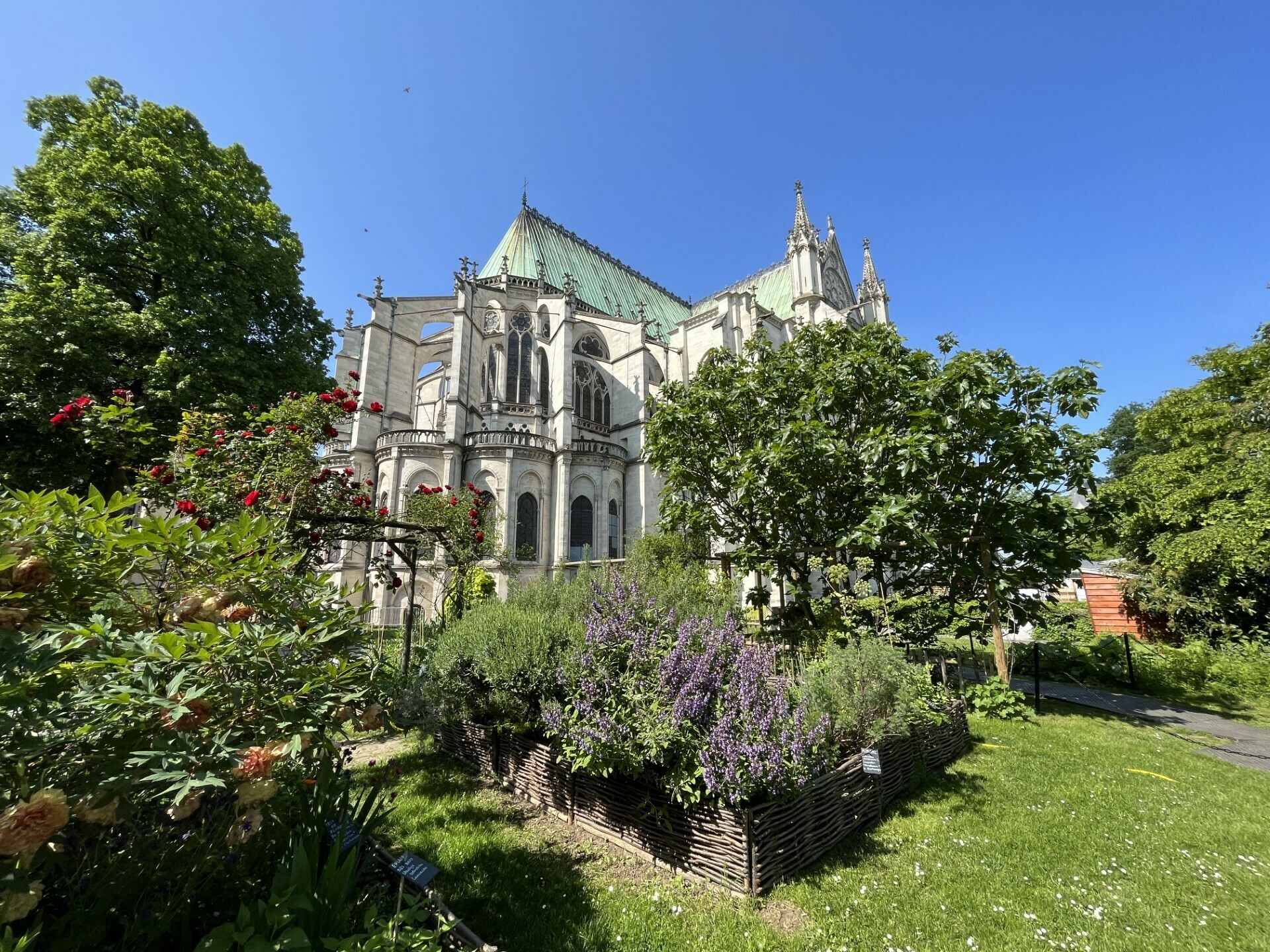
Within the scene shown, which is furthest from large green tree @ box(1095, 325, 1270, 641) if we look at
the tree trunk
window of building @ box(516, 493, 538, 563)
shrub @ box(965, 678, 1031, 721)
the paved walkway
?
window of building @ box(516, 493, 538, 563)

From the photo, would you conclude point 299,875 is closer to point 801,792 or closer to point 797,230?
point 801,792

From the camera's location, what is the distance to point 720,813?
348cm

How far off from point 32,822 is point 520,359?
26.6 meters

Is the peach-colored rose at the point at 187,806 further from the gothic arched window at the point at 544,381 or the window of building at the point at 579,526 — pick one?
the gothic arched window at the point at 544,381

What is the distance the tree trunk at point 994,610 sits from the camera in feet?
24.5

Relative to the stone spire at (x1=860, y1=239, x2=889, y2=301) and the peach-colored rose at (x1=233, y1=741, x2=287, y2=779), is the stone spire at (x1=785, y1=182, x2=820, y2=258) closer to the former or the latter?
the stone spire at (x1=860, y1=239, x2=889, y2=301)

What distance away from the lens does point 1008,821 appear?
434 cm

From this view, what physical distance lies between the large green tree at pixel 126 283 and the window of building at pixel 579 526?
1247 centimetres

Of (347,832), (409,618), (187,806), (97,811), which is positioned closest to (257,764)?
(187,806)

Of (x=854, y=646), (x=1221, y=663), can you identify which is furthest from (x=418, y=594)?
(x=1221, y=663)

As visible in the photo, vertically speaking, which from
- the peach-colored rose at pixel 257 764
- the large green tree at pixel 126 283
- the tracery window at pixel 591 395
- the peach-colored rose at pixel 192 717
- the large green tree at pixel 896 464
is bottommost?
the peach-colored rose at pixel 257 764

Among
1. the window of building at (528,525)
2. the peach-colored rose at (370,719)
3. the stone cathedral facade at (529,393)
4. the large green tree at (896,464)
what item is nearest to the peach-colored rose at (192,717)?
the peach-colored rose at (370,719)

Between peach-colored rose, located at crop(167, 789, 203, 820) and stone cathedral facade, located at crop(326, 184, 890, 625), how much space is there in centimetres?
1664

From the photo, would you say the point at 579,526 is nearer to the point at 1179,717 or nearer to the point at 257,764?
the point at 1179,717
